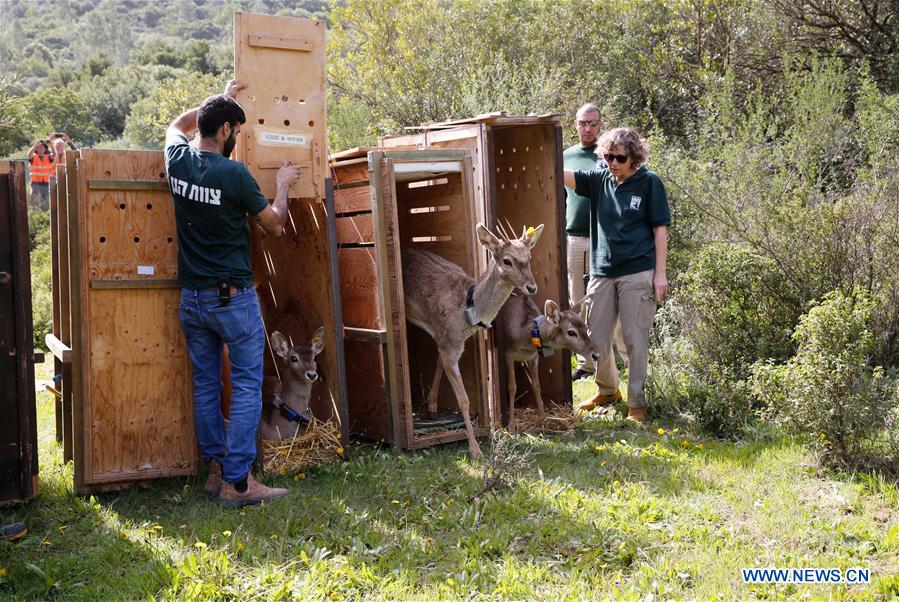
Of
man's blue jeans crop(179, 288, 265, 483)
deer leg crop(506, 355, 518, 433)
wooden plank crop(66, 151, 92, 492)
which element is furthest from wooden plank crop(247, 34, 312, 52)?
deer leg crop(506, 355, 518, 433)

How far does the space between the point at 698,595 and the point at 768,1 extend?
13.6m

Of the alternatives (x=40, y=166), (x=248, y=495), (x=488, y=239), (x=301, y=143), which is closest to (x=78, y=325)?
(x=248, y=495)

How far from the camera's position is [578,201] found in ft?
28.7

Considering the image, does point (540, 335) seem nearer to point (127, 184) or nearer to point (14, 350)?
point (127, 184)

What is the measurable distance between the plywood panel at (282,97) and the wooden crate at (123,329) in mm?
709

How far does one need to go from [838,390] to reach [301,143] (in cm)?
418

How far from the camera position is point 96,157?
584cm

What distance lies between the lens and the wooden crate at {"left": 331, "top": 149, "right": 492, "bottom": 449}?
674 centimetres

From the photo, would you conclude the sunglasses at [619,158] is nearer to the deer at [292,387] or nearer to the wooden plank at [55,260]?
the deer at [292,387]

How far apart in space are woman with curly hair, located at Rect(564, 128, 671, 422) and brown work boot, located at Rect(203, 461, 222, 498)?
12.0ft

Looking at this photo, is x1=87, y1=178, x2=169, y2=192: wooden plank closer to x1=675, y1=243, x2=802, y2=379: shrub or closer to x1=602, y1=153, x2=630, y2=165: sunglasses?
x1=602, y1=153, x2=630, y2=165: sunglasses

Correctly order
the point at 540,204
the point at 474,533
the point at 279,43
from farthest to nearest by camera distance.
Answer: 1. the point at 540,204
2. the point at 279,43
3. the point at 474,533

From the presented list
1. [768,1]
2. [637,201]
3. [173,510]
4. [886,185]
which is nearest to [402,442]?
[173,510]

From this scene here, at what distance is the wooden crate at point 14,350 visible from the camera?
5559 mm
